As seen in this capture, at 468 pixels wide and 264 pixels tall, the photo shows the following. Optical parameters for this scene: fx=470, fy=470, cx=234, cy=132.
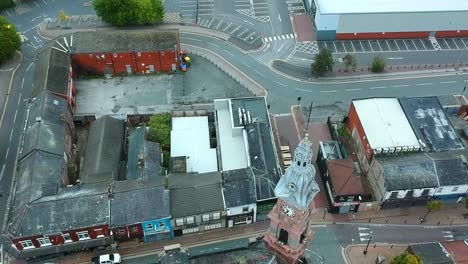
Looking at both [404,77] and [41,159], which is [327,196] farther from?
[41,159]

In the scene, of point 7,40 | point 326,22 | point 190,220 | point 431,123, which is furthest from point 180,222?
point 326,22

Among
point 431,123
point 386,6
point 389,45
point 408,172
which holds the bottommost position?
point 408,172

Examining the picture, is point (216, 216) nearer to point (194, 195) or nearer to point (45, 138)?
point (194, 195)

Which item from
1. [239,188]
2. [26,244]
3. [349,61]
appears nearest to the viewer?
[26,244]

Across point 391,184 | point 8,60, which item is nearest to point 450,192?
point 391,184

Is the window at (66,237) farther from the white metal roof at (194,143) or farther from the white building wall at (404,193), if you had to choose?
the white building wall at (404,193)

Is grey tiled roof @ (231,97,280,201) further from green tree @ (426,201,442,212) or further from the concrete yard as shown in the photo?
green tree @ (426,201,442,212)
